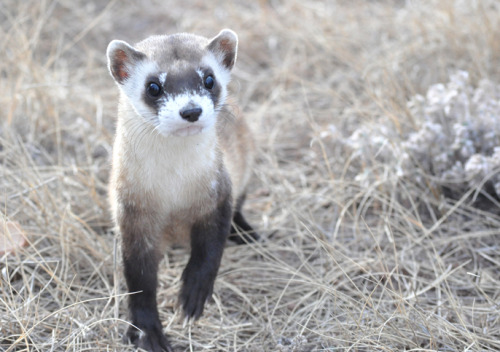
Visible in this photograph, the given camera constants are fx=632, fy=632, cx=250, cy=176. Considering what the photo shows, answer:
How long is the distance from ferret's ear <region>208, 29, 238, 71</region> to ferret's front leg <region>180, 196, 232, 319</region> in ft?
2.33

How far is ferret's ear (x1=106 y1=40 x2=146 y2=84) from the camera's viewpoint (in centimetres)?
289

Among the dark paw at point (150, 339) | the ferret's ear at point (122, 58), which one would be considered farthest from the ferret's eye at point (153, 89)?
the dark paw at point (150, 339)

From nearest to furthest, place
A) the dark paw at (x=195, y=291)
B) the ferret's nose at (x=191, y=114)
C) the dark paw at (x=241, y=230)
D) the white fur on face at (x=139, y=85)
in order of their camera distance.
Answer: the ferret's nose at (x=191, y=114)
the white fur on face at (x=139, y=85)
the dark paw at (x=195, y=291)
the dark paw at (x=241, y=230)

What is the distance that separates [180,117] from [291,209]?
1382 millimetres

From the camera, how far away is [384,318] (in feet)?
9.91

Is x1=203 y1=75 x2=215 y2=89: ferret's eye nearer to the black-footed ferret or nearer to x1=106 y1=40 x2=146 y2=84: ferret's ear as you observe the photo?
the black-footed ferret

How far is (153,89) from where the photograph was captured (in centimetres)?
279

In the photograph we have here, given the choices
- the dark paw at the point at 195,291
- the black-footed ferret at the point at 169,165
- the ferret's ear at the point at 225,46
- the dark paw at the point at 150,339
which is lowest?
the dark paw at the point at 150,339

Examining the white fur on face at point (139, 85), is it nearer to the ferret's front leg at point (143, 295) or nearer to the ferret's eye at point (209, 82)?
the ferret's eye at point (209, 82)

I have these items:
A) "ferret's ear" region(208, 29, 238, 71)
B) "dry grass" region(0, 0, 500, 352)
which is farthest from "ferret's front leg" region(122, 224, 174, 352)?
"ferret's ear" region(208, 29, 238, 71)

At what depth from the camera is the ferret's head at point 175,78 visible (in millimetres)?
2660

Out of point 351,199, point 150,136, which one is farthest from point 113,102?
point 150,136

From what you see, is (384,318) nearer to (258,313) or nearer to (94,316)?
(258,313)

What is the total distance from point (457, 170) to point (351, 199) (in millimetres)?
719
